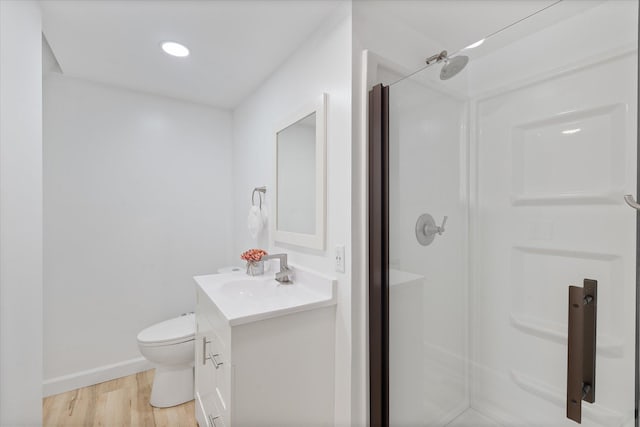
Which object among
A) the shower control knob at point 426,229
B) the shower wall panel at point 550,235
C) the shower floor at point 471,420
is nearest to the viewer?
the shower wall panel at point 550,235

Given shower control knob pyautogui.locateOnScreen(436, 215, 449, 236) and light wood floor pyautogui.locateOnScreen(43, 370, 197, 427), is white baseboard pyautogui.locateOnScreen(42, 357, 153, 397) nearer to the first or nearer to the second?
light wood floor pyautogui.locateOnScreen(43, 370, 197, 427)

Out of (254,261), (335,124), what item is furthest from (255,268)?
(335,124)

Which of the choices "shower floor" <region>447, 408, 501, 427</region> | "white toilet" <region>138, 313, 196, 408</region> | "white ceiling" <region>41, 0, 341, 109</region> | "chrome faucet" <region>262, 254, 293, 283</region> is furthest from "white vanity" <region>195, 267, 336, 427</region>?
"white ceiling" <region>41, 0, 341, 109</region>

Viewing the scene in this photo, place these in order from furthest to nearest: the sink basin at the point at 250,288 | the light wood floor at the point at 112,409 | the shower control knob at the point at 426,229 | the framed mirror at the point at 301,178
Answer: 1. the light wood floor at the point at 112,409
2. the sink basin at the point at 250,288
3. the framed mirror at the point at 301,178
4. the shower control knob at the point at 426,229

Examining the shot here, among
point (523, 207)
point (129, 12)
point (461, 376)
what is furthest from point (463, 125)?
point (129, 12)

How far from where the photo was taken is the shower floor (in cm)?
130

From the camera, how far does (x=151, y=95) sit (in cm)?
243

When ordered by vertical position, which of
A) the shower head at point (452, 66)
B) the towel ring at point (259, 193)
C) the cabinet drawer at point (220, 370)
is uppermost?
the shower head at point (452, 66)

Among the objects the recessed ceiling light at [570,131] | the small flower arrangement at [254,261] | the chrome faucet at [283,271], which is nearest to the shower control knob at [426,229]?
the recessed ceiling light at [570,131]

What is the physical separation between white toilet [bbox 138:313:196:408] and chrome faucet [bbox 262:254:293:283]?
808 mm

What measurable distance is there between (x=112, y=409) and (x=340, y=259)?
1872 mm

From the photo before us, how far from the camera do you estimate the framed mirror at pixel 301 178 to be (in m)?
1.52

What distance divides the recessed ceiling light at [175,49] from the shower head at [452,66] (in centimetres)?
147

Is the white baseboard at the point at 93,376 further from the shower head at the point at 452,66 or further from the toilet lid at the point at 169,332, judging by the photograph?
the shower head at the point at 452,66
